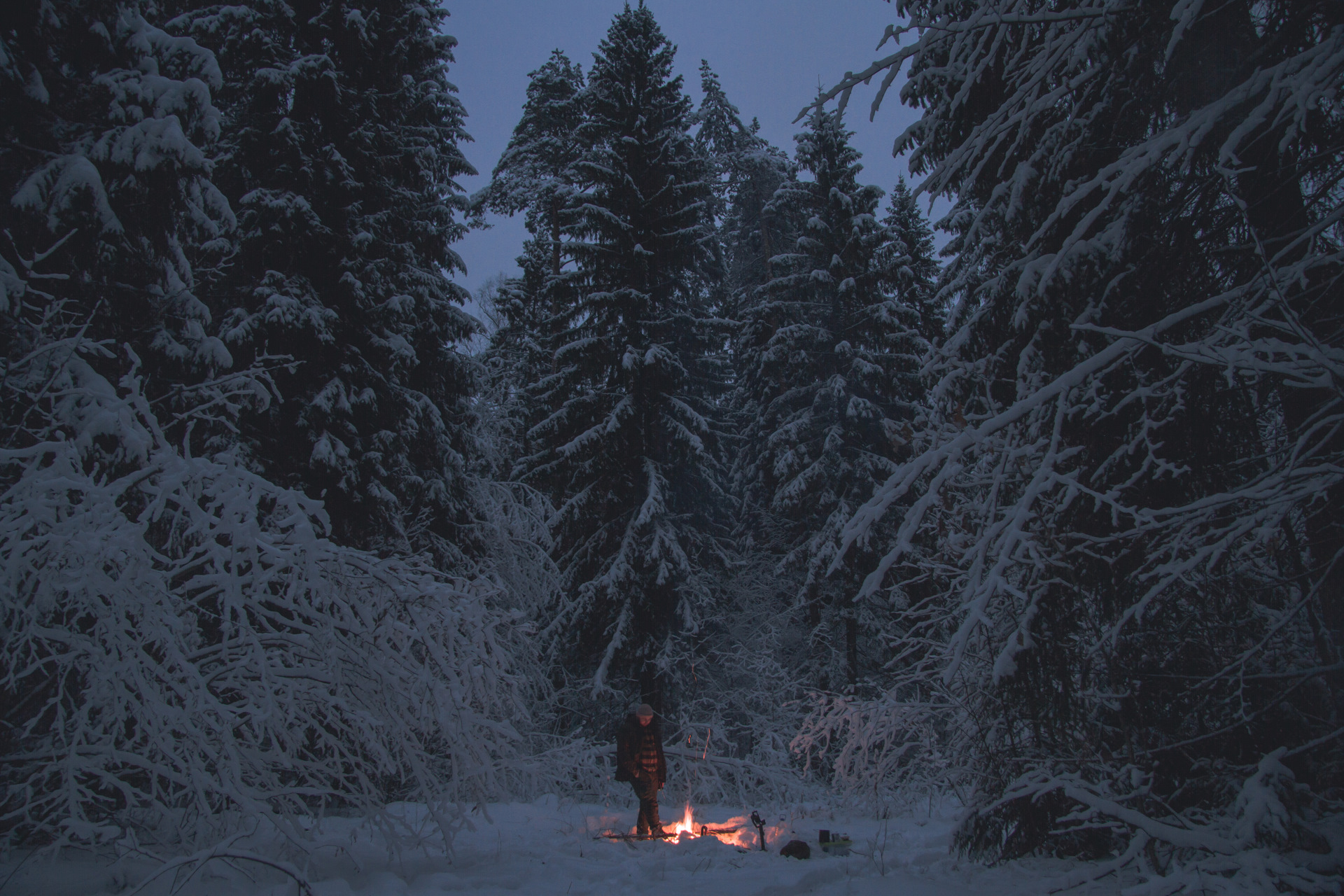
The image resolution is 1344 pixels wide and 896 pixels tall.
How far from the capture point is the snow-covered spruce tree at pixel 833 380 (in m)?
14.7

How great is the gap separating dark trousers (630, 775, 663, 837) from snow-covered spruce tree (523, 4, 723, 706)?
4.88 m

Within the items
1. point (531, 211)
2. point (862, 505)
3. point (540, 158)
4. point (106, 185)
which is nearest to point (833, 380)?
point (862, 505)

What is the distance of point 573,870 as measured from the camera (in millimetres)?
5270

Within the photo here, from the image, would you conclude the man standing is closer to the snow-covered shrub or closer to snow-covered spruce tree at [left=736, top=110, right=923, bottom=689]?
the snow-covered shrub

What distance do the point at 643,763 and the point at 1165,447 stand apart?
6.11 m

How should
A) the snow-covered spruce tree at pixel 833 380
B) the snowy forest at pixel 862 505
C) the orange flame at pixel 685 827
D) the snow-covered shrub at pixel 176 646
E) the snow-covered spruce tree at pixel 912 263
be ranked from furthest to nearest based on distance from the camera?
the snow-covered spruce tree at pixel 912 263 → the snow-covered spruce tree at pixel 833 380 → the orange flame at pixel 685 827 → the snow-covered shrub at pixel 176 646 → the snowy forest at pixel 862 505

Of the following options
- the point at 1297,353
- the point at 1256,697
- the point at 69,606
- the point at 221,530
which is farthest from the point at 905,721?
the point at 69,606

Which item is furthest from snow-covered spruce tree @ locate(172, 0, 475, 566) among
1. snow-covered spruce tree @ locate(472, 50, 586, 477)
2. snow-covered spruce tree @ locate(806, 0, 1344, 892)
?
snow-covered spruce tree @ locate(806, 0, 1344, 892)

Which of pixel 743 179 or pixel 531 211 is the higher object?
pixel 743 179

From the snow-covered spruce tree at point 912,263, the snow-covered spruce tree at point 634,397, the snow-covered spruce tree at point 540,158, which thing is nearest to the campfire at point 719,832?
the snow-covered spruce tree at point 634,397

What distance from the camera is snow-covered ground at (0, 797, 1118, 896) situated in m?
3.83

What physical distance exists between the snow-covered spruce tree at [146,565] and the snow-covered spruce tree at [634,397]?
6.98 metres

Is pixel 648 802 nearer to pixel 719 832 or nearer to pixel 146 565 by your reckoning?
pixel 719 832

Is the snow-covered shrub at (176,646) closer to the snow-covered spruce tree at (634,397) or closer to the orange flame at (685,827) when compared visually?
the orange flame at (685,827)
